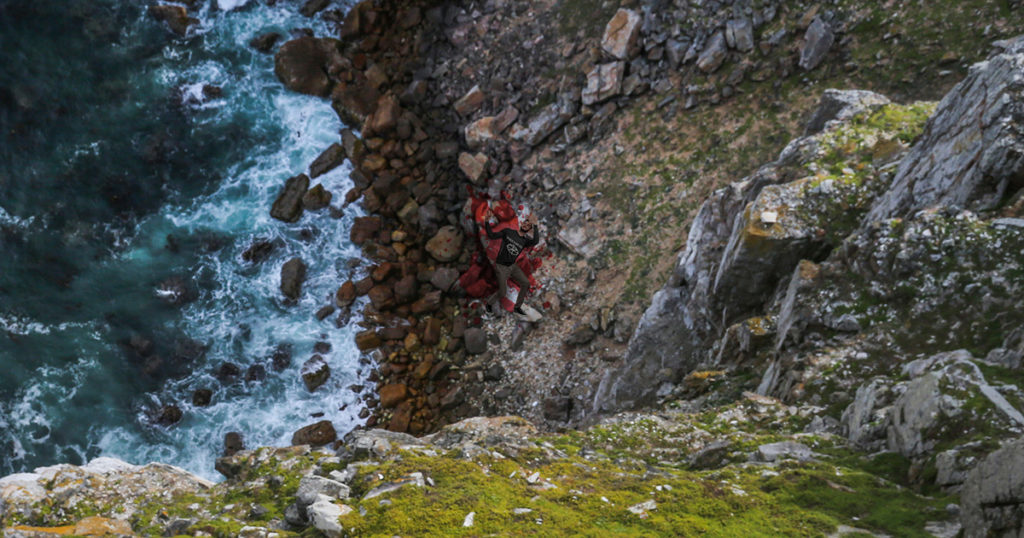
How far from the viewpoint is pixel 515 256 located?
2903 cm

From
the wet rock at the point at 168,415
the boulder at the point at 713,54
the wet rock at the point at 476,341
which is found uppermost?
the boulder at the point at 713,54

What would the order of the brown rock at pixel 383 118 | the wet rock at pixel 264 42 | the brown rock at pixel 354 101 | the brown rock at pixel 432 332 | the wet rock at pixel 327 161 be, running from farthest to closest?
the wet rock at pixel 264 42
the brown rock at pixel 354 101
the brown rock at pixel 383 118
the wet rock at pixel 327 161
the brown rock at pixel 432 332

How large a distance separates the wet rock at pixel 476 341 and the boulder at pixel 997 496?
21.6 m

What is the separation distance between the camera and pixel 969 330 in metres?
12.4

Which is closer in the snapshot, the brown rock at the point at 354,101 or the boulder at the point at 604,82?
the boulder at the point at 604,82

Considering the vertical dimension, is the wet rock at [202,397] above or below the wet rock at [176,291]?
below

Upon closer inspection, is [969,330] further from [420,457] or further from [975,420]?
[420,457]

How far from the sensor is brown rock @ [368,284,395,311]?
30.2 meters

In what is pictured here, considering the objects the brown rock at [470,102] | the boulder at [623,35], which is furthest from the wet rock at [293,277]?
the boulder at [623,35]

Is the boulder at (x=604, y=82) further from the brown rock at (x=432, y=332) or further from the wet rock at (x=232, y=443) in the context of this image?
the wet rock at (x=232, y=443)

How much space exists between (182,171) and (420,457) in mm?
27619

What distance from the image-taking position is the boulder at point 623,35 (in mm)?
29594

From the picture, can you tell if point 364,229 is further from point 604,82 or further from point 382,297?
point 604,82

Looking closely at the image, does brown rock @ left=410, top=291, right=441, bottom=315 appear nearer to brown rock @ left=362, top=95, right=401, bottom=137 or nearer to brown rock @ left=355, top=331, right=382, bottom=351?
brown rock @ left=355, top=331, right=382, bottom=351
